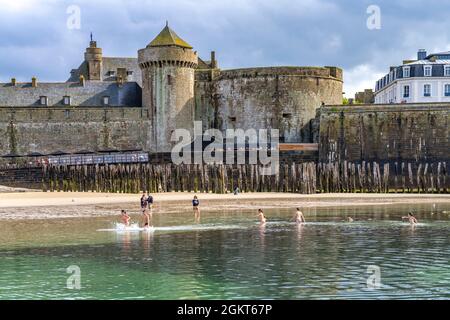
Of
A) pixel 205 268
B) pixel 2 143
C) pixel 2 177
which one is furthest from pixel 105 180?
pixel 205 268

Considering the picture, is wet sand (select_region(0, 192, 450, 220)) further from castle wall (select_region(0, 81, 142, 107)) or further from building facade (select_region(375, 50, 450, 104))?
building facade (select_region(375, 50, 450, 104))

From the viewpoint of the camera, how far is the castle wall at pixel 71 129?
5559 centimetres

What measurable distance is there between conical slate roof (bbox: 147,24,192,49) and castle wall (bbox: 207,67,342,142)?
4.75 m

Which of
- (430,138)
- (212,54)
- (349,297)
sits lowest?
(349,297)

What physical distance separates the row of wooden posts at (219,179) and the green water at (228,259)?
16.0 meters

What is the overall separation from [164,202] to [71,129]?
1781cm

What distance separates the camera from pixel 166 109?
185 ft

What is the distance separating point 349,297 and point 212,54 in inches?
1963

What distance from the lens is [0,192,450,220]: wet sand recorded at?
36.0m

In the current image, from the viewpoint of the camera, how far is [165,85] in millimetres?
56125

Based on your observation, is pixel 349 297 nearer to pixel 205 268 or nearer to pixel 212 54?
pixel 205 268

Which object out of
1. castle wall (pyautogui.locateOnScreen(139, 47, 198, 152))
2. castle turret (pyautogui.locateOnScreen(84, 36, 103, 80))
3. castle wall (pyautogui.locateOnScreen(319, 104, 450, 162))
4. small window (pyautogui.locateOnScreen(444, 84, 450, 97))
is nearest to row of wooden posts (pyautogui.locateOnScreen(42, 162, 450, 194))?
castle wall (pyautogui.locateOnScreen(319, 104, 450, 162))

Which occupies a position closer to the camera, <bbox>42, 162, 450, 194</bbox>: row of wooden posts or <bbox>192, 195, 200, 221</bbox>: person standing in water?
<bbox>192, 195, 200, 221</bbox>: person standing in water
